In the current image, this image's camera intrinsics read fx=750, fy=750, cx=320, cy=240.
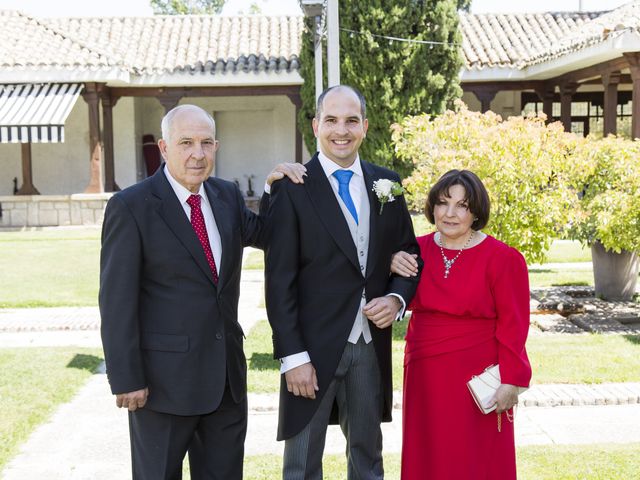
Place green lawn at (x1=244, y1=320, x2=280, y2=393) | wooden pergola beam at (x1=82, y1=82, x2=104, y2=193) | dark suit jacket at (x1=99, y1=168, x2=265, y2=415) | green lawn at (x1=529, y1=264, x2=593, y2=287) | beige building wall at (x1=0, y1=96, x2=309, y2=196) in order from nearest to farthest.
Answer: dark suit jacket at (x1=99, y1=168, x2=265, y2=415) → green lawn at (x1=244, y1=320, x2=280, y2=393) → green lawn at (x1=529, y1=264, x2=593, y2=287) → wooden pergola beam at (x1=82, y1=82, x2=104, y2=193) → beige building wall at (x1=0, y1=96, x2=309, y2=196)

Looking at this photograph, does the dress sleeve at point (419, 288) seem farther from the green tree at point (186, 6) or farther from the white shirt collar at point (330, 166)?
the green tree at point (186, 6)

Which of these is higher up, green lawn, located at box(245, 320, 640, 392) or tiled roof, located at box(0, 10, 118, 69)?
tiled roof, located at box(0, 10, 118, 69)

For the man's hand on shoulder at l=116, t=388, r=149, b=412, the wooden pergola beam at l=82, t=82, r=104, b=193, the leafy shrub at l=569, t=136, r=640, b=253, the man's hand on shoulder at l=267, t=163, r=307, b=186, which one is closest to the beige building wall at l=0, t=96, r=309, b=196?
the wooden pergola beam at l=82, t=82, r=104, b=193

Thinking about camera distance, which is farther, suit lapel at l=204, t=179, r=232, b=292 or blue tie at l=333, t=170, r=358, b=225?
blue tie at l=333, t=170, r=358, b=225

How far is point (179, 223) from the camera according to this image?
315cm

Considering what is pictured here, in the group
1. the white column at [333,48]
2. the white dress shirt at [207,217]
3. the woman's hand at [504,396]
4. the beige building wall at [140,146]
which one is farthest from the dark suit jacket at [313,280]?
the beige building wall at [140,146]

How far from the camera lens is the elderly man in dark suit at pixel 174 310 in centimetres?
304

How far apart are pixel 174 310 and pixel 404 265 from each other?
102 centimetres

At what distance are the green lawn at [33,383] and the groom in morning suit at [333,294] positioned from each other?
7.68ft

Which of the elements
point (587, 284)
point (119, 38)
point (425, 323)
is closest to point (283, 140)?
point (119, 38)

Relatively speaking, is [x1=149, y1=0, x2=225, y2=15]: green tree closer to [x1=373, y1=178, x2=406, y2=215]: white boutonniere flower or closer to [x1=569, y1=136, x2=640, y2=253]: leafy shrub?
[x1=569, y1=136, x2=640, y2=253]: leafy shrub

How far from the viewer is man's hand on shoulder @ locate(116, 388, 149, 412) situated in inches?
120

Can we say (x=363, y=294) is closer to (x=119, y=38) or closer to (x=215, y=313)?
(x=215, y=313)

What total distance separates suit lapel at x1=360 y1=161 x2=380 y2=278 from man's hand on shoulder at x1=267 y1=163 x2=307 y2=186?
30cm
